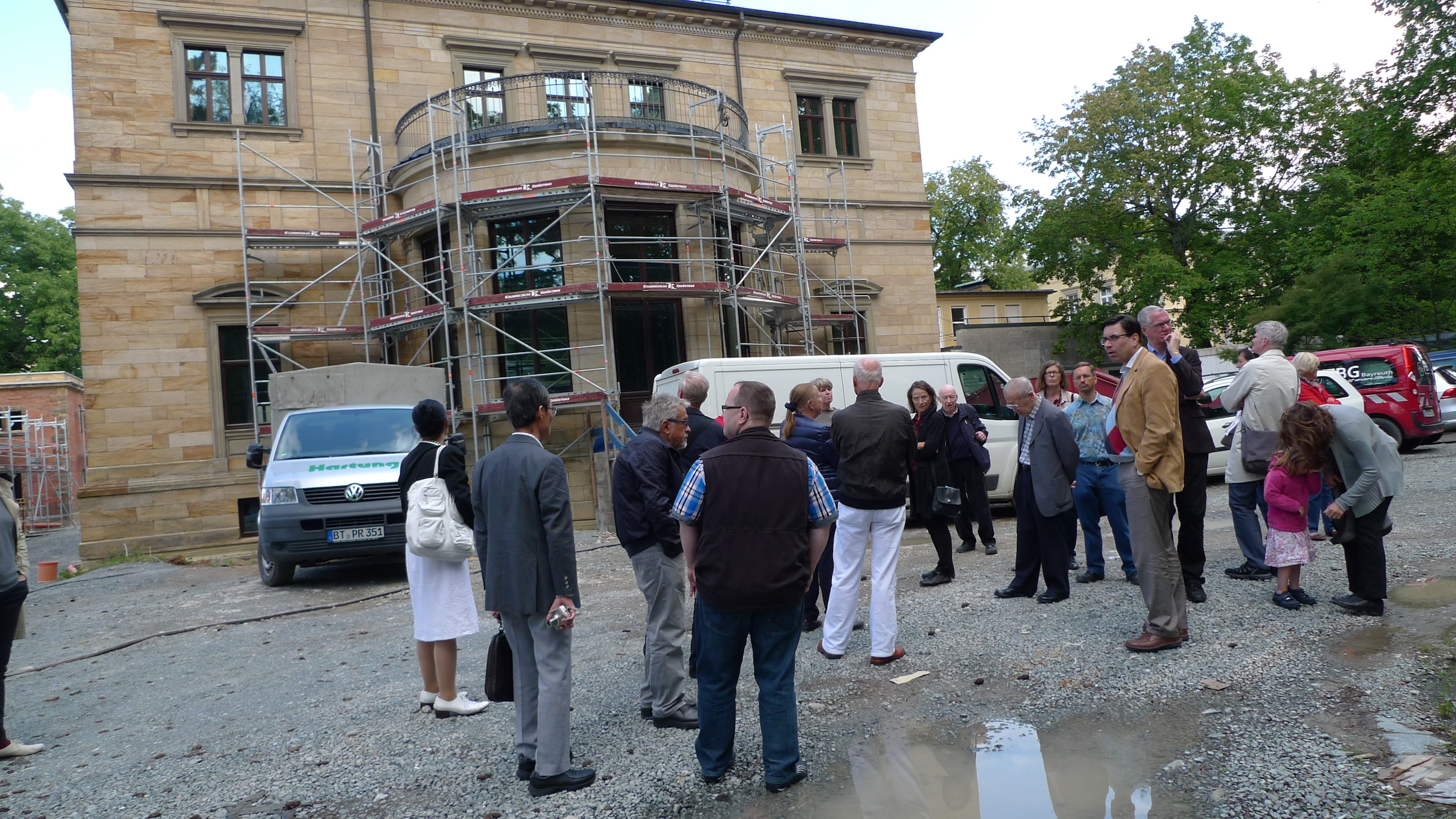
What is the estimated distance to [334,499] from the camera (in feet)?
32.6

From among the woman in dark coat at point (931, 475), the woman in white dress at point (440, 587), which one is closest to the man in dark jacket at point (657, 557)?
the woman in white dress at point (440, 587)

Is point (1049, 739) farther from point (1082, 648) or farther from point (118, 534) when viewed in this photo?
point (118, 534)

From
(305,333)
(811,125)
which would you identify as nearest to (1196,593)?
(305,333)

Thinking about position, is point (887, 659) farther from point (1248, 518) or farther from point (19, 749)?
point (19, 749)

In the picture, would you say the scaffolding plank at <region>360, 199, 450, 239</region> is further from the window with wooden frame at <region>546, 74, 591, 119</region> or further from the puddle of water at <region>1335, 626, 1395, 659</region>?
the puddle of water at <region>1335, 626, 1395, 659</region>

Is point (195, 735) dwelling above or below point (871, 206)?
below

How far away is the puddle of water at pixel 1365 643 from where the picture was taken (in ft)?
16.1

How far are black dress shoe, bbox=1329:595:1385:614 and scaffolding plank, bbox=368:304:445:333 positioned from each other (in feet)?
44.8

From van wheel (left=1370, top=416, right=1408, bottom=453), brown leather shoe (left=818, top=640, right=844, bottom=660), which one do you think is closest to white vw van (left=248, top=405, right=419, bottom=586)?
brown leather shoe (left=818, top=640, right=844, bottom=660)

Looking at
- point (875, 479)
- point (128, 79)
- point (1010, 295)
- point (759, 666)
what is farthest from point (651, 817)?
point (1010, 295)

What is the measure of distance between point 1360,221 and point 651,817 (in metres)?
29.1

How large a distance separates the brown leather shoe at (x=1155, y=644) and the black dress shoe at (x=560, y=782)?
328 cm

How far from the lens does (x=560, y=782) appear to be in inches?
155

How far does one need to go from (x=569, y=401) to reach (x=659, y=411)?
10.8 metres
